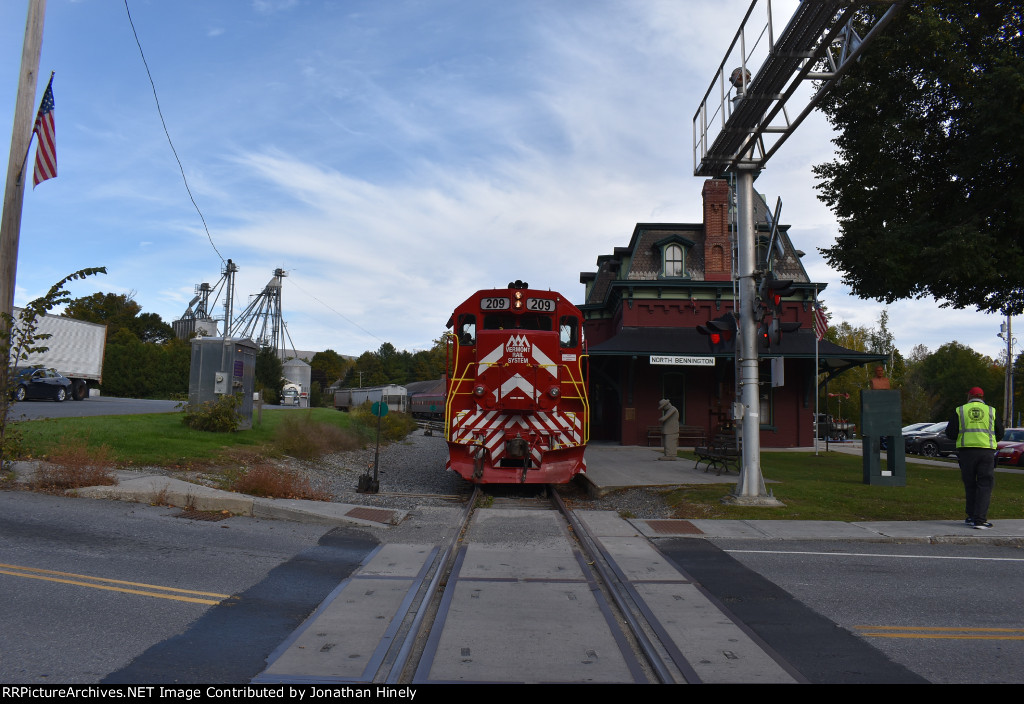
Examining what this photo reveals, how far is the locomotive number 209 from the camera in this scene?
543 inches

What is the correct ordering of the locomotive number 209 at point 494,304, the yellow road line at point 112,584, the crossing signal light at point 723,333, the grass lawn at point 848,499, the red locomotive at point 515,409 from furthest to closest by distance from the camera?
the locomotive number 209 at point 494,304 → the red locomotive at point 515,409 → the crossing signal light at point 723,333 → the grass lawn at point 848,499 → the yellow road line at point 112,584

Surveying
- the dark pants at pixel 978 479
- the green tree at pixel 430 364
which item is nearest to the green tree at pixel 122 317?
the green tree at pixel 430 364

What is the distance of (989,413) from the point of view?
32.8 feet

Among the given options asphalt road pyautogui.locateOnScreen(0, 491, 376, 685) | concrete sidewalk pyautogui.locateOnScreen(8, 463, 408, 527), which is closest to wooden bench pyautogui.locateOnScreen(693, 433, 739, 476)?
concrete sidewalk pyautogui.locateOnScreen(8, 463, 408, 527)

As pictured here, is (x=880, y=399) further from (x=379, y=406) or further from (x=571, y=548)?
(x=379, y=406)

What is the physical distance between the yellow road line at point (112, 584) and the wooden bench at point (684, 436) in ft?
69.8

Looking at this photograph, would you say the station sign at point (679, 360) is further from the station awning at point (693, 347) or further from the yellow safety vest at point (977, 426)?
the yellow safety vest at point (977, 426)

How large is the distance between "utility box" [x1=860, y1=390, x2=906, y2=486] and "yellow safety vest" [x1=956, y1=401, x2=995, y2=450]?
4.14 m

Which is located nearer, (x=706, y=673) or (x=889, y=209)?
(x=706, y=673)

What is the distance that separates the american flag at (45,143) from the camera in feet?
37.4

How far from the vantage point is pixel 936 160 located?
16203 mm

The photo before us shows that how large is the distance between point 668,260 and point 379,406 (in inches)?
666

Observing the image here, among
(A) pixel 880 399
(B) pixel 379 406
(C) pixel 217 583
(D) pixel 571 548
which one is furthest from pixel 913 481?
(C) pixel 217 583

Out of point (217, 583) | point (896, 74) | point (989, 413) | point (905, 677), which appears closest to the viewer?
point (905, 677)
